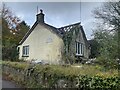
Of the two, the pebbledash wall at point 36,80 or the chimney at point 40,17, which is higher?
the chimney at point 40,17

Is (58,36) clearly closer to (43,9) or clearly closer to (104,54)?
(43,9)

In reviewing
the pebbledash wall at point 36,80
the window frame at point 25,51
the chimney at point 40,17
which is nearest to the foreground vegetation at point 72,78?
the pebbledash wall at point 36,80

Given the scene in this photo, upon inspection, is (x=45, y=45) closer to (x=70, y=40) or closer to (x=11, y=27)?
(x=70, y=40)

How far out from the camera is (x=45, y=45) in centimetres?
2639

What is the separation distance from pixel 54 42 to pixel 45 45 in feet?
4.89

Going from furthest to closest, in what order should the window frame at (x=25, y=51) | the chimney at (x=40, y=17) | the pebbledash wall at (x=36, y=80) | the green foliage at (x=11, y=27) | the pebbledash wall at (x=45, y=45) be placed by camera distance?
1. the green foliage at (x=11, y=27)
2. the window frame at (x=25, y=51)
3. the chimney at (x=40, y=17)
4. the pebbledash wall at (x=45, y=45)
5. the pebbledash wall at (x=36, y=80)

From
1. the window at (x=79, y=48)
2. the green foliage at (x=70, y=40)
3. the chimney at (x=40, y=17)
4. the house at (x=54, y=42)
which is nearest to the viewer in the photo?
the green foliage at (x=70, y=40)

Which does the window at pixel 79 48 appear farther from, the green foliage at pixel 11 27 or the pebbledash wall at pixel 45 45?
the green foliage at pixel 11 27

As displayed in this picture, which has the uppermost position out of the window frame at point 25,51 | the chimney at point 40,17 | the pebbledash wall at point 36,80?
the chimney at point 40,17

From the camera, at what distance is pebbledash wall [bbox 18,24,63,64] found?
82.0ft

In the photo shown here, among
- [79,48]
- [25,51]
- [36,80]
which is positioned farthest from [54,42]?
[36,80]

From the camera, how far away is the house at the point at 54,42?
2448cm

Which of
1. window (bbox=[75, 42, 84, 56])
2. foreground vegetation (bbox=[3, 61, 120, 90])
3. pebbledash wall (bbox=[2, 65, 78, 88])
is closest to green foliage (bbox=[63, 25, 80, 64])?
window (bbox=[75, 42, 84, 56])

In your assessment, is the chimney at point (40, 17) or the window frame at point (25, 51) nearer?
the chimney at point (40, 17)
